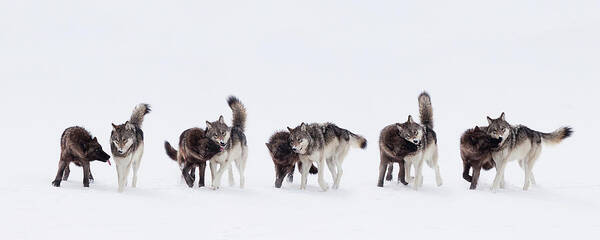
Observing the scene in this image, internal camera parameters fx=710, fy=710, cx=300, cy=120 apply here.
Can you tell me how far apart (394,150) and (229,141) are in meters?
3.29

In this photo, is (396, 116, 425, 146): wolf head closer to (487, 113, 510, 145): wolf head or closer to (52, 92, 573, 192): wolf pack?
(52, 92, 573, 192): wolf pack

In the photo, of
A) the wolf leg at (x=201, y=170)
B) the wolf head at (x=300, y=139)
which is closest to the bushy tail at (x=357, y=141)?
the wolf head at (x=300, y=139)

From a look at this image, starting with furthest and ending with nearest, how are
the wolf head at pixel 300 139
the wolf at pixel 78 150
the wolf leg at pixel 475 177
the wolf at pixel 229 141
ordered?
1. the wolf leg at pixel 475 177
2. the wolf head at pixel 300 139
3. the wolf at pixel 229 141
4. the wolf at pixel 78 150

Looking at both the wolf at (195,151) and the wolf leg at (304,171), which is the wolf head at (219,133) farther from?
the wolf leg at (304,171)

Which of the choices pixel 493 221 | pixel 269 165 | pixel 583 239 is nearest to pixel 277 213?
pixel 493 221

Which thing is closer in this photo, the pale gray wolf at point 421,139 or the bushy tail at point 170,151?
the pale gray wolf at point 421,139

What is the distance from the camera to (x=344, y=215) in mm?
12344

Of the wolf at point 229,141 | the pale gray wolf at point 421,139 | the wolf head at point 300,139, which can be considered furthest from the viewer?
the pale gray wolf at point 421,139

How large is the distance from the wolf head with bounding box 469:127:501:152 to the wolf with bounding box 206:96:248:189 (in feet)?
15.2

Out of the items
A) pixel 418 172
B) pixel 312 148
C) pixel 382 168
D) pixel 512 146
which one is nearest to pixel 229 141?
pixel 312 148

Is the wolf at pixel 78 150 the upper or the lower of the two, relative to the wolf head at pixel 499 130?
lower

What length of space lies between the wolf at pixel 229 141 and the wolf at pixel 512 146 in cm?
500

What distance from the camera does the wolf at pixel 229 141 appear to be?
13.7m

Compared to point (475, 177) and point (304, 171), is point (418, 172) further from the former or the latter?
point (304, 171)
